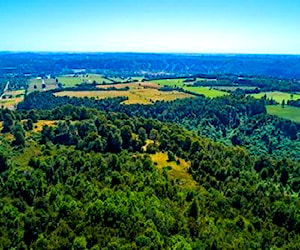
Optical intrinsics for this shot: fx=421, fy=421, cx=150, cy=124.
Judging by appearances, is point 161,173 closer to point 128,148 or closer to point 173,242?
point 128,148

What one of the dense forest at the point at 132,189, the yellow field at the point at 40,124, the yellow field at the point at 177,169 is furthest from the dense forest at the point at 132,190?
the yellow field at the point at 40,124

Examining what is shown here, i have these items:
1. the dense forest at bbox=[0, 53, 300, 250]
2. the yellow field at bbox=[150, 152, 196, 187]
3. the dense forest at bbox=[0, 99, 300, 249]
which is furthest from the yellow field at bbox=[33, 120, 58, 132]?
the yellow field at bbox=[150, 152, 196, 187]

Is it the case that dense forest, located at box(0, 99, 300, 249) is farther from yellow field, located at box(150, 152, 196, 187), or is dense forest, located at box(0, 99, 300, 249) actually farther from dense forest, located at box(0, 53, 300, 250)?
yellow field, located at box(150, 152, 196, 187)

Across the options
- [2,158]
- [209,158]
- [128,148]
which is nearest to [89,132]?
[128,148]

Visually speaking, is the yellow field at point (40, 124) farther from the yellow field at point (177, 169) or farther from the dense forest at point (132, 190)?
the yellow field at point (177, 169)

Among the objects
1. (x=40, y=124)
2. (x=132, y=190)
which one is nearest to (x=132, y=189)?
(x=132, y=190)

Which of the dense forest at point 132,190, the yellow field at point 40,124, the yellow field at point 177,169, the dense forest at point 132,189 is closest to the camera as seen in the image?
the dense forest at point 132,190
